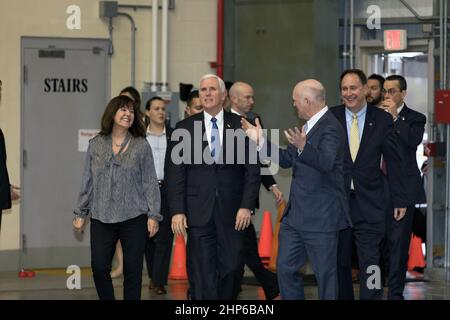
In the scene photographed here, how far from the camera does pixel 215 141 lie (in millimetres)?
10523

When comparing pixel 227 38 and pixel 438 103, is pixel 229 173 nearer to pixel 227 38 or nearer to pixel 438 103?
pixel 438 103

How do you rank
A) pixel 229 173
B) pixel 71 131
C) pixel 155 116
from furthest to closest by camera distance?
pixel 71 131 < pixel 155 116 < pixel 229 173

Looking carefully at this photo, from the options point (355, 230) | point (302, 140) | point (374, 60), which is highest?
point (374, 60)

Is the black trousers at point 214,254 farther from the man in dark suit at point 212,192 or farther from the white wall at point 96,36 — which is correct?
the white wall at point 96,36

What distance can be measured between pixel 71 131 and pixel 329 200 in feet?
19.7

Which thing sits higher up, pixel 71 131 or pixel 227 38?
pixel 227 38

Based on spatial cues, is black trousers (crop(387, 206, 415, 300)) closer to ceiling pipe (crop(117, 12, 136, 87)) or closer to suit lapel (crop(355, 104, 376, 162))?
suit lapel (crop(355, 104, 376, 162))

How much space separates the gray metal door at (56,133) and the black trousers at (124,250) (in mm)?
4790

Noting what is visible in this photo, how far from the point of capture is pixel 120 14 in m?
15.3

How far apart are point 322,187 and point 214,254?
3.88 feet

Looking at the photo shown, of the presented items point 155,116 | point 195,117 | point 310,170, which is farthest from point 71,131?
point 310,170

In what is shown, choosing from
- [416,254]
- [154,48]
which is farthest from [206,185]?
[416,254]

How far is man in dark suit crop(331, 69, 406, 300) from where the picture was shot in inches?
425

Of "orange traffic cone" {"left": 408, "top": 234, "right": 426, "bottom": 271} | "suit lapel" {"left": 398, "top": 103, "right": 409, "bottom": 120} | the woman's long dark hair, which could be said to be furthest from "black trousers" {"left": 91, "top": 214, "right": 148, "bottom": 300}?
"orange traffic cone" {"left": 408, "top": 234, "right": 426, "bottom": 271}
